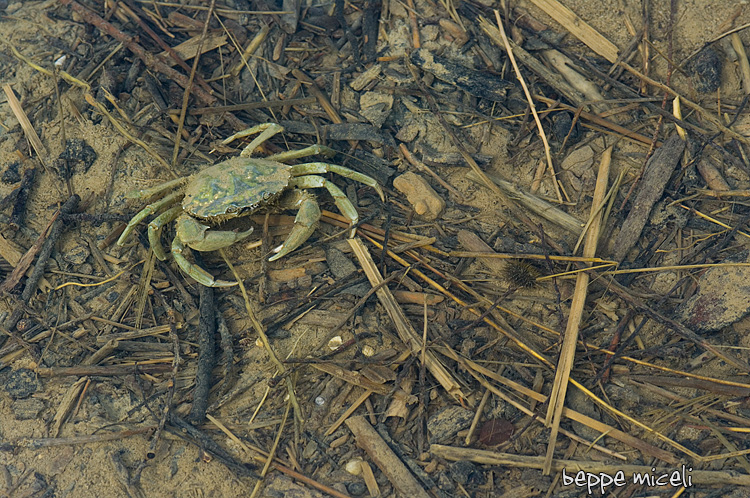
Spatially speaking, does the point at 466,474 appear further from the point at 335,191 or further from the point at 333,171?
the point at 333,171

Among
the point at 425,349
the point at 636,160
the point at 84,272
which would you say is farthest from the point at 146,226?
the point at 636,160

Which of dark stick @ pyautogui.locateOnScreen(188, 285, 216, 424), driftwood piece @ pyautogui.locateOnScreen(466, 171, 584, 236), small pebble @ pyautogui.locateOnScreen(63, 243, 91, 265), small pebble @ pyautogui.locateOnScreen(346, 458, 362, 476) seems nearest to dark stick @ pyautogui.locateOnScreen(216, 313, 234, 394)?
dark stick @ pyautogui.locateOnScreen(188, 285, 216, 424)

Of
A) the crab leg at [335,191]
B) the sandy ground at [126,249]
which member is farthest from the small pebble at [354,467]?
the crab leg at [335,191]

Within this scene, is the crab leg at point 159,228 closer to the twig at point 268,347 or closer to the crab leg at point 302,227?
the twig at point 268,347

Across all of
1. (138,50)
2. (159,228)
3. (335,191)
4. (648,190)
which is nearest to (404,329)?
(335,191)

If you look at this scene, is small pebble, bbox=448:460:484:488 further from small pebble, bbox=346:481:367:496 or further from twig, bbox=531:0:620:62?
twig, bbox=531:0:620:62

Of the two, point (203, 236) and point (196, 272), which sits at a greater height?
point (203, 236)

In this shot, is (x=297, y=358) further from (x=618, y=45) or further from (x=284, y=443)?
(x=618, y=45)
